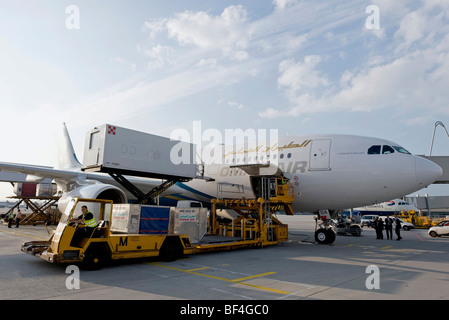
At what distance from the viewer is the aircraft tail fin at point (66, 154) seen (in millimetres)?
22672

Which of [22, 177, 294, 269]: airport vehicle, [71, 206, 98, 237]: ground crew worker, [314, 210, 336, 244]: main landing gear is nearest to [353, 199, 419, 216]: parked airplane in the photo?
[314, 210, 336, 244]: main landing gear

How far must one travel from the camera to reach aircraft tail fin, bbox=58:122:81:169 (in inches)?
893

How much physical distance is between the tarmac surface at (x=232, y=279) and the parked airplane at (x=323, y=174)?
294 centimetres

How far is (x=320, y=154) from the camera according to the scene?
13055mm

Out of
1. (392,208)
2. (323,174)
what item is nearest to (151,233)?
(323,174)

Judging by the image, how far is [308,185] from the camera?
517 inches

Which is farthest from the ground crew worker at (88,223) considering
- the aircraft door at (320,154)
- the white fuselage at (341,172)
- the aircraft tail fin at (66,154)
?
the aircraft tail fin at (66,154)

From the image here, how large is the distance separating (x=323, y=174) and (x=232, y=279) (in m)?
7.28

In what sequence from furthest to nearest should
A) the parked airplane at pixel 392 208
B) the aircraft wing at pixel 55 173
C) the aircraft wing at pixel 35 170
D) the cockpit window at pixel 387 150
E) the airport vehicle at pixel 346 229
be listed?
the parked airplane at pixel 392 208 < the airport vehicle at pixel 346 229 < the aircraft wing at pixel 55 173 < the aircraft wing at pixel 35 170 < the cockpit window at pixel 387 150

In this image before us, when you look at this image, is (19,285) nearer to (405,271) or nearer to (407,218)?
(405,271)

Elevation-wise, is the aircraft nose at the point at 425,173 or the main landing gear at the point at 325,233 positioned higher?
the aircraft nose at the point at 425,173

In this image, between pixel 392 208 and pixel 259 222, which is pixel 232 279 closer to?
pixel 259 222

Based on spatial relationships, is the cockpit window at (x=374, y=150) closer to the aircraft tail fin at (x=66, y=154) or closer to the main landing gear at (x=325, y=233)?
the main landing gear at (x=325, y=233)
